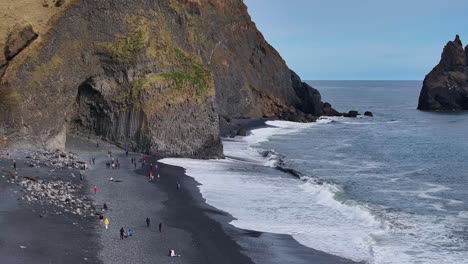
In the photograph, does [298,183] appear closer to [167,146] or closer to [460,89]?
[167,146]

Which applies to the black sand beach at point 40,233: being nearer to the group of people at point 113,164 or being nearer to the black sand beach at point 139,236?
the black sand beach at point 139,236

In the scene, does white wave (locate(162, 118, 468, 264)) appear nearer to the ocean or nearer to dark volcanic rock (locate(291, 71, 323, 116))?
the ocean

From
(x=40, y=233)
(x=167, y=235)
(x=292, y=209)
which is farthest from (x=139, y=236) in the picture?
(x=292, y=209)

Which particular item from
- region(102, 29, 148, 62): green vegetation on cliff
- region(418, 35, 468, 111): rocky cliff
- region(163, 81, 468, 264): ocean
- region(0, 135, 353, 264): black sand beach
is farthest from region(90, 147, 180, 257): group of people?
region(418, 35, 468, 111): rocky cliff

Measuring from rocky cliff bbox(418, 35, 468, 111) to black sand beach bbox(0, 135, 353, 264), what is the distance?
14216 centimetres

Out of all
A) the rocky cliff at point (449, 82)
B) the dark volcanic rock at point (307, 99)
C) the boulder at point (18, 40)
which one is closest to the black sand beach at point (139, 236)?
the boulder at point (18, 40)

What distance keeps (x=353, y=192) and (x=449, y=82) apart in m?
131

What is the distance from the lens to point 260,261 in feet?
108

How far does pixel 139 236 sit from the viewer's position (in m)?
35.4

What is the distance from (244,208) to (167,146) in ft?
78.8

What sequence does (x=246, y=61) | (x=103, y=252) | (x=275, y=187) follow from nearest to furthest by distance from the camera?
(x=103, y=252), (x=275, y=187), (x=246, y=61)

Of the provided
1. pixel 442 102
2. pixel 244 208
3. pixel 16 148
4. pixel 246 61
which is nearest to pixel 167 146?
pixel 16 148

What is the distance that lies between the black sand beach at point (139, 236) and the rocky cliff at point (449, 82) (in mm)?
142155

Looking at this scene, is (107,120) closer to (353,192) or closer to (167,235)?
(353,192)
